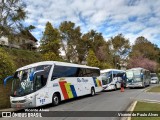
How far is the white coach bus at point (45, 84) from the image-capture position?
54.5 feet

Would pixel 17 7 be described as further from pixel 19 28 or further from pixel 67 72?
pixel 67 72

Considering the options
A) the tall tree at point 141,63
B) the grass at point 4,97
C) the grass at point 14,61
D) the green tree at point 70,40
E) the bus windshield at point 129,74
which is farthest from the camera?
the tall tree at point 141,63

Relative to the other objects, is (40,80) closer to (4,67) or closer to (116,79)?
(4,67)

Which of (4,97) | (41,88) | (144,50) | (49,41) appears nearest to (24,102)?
(41,88)

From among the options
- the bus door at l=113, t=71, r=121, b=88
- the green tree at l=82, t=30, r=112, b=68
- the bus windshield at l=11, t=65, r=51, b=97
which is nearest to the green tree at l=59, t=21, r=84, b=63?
the green tree at l=82, t=30, r=112, b=68

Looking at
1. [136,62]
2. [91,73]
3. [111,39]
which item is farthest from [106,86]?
[136,62]

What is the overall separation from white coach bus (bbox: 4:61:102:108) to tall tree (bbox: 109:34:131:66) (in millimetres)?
39766

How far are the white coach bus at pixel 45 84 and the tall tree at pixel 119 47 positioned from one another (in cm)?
3977

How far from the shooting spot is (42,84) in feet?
57.9

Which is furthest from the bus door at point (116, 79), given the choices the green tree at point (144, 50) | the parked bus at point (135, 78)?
the green tree at point (144, 50)

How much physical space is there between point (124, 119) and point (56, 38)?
37.9 metres

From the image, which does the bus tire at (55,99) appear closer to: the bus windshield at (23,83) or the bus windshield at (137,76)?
the bus windshield at (23,83)

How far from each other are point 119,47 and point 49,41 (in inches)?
891

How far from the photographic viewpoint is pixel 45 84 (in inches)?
707
